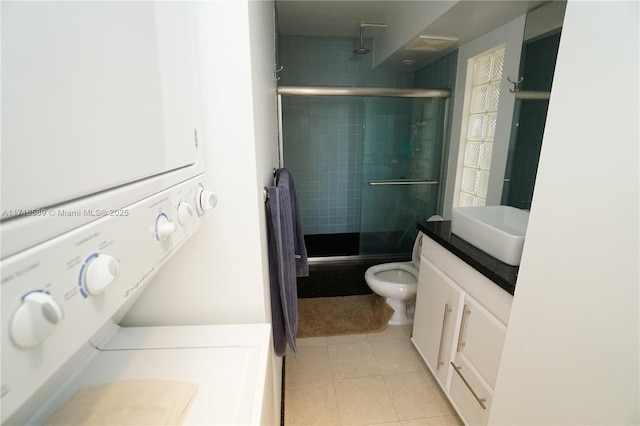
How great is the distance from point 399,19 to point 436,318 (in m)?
2.20

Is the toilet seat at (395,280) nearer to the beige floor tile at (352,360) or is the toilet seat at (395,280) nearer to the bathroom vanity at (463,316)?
the bathroom vanity at (463,316)

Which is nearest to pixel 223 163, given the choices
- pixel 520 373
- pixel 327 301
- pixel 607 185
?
pixel 607 185

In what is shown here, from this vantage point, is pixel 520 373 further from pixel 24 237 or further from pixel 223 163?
pixel 24 237

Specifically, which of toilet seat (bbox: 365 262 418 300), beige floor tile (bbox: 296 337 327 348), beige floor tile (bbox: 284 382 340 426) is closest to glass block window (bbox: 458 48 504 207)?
toilet seat (bbox: 365 262 418 300)

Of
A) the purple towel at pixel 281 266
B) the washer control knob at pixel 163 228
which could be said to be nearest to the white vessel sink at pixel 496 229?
the purple towel at pixel 281 266

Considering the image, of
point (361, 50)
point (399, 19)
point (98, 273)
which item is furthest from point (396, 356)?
point (361, 50)

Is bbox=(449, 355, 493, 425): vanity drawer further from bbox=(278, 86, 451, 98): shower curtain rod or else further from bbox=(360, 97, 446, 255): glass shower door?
bbox=(278, 86, 451, 98): shower curtain rod

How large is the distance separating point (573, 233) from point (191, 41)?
1.02 m

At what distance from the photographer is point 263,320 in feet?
2.86

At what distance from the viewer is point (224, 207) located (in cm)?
78

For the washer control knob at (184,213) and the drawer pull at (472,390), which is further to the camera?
the drawer pull at (472,390)

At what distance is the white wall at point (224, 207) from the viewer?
684 millimetres

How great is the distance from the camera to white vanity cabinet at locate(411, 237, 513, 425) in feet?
3.70

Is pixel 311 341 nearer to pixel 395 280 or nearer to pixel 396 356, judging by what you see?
pixel 396 356
